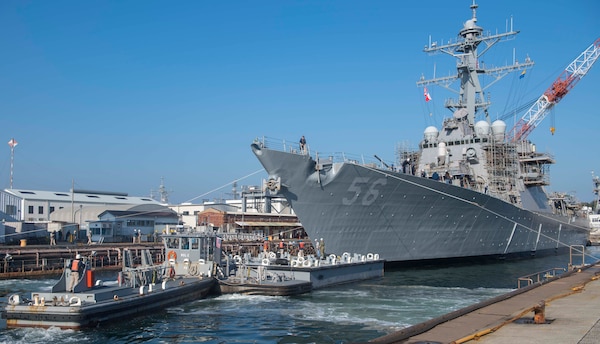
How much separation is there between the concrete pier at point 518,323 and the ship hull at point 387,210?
11.6m

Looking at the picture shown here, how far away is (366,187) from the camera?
26.4m

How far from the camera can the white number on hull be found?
2611 centimetres

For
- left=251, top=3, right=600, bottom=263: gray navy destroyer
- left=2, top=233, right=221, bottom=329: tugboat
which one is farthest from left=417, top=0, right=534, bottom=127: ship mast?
left=2, top=233, right=221, bottom=329: tugboat

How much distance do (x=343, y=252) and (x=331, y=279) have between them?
295 cm

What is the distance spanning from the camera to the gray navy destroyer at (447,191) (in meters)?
25.6

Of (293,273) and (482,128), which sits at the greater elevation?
(482,128)

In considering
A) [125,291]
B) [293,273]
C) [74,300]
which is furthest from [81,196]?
[74,300]

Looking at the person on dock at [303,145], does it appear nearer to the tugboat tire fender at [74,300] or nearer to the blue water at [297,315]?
the blue water at [297,315]

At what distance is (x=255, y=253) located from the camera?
42.1 m

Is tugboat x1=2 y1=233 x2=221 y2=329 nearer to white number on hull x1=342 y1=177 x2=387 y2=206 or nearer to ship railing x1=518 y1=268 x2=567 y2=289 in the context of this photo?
white number on hull x1=342 y1=177 x2=387 y2=206

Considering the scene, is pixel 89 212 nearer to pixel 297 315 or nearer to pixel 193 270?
pixel 193 270

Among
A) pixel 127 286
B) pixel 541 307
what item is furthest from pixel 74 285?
pixel 541 307

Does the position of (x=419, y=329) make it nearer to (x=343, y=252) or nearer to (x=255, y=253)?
(x=343, y=252)

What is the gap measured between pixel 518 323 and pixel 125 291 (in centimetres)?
1255
